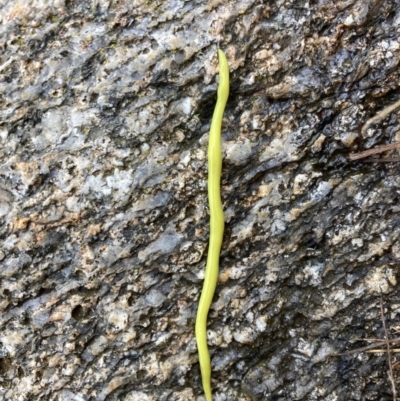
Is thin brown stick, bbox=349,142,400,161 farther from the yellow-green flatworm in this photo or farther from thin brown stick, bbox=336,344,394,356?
thin brown stick, bbox=336,344,394,356

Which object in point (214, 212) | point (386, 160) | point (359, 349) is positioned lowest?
point (359, 349)

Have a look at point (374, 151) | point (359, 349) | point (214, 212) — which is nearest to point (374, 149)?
point (374, 151)

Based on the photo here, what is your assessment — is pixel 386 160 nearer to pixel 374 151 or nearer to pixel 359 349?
pixel 374 151

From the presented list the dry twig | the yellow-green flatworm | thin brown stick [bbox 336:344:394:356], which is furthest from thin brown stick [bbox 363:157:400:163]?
thin brown stick [bbox 336:344:394:356]

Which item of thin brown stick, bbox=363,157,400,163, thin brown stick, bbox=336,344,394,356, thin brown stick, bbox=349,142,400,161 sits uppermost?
thin brown stick, bbox=349,142,400,161

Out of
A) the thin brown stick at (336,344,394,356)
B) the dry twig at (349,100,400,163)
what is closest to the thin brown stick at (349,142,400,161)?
the dry twig at (349,100,400,163)

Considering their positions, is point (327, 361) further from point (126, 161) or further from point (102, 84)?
point (102, 84)

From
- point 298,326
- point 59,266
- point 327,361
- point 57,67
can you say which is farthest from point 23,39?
point 327,361

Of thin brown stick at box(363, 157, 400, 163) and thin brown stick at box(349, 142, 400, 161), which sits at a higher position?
thin brown stick at box(349, 142, 400, 161)
